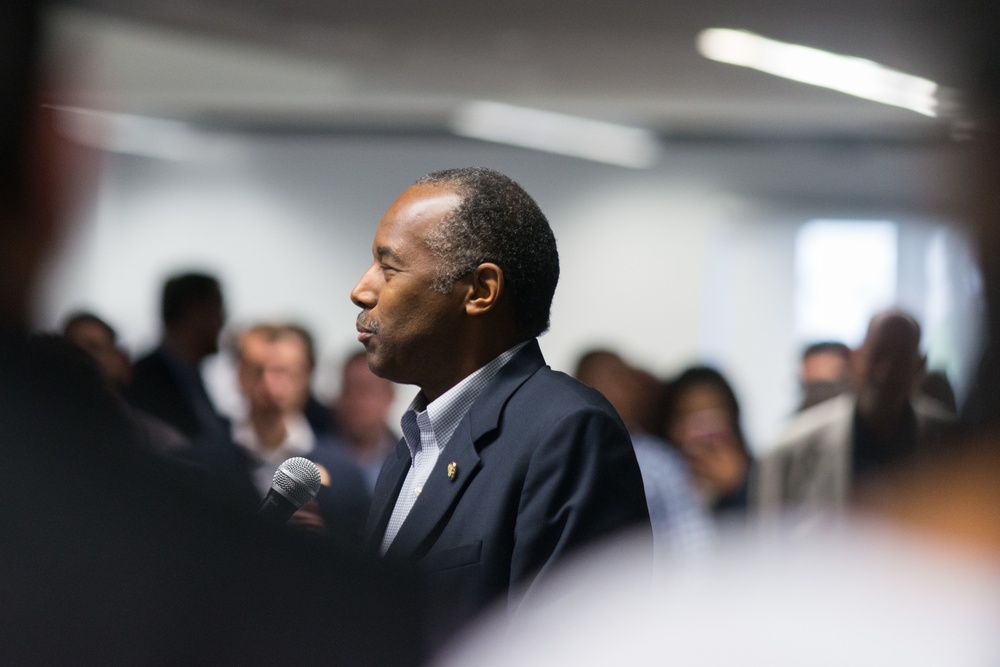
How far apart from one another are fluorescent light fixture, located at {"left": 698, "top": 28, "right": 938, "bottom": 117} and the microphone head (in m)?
5.74

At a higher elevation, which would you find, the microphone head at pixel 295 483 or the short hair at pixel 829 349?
the short hair at pixel 829 349

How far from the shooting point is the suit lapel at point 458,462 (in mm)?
1441

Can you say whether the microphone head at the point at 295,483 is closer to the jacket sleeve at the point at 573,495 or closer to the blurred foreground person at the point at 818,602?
the jacket sleeve at the point at 573,495

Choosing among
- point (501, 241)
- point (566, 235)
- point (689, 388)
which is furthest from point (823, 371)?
point (501, 241)

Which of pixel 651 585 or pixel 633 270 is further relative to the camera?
pixel 633 270

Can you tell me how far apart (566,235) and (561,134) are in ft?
2.48

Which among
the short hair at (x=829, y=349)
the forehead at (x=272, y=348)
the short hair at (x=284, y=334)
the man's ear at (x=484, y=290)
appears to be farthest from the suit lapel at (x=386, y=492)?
the short hair at (x=829, y=349)

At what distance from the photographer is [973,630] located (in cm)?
50

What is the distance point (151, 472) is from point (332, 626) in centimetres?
12

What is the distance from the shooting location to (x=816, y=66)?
7.36 m

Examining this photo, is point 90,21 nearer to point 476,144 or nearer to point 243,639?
point 476,144

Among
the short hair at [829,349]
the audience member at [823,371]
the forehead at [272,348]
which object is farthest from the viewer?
the short hair at [829,349]

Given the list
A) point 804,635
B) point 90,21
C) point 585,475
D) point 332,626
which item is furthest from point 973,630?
point 90,21

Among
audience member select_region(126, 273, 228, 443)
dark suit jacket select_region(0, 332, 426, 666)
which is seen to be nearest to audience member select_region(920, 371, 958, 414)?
dark suit jacket select_region(0, 332, 426, 666)
